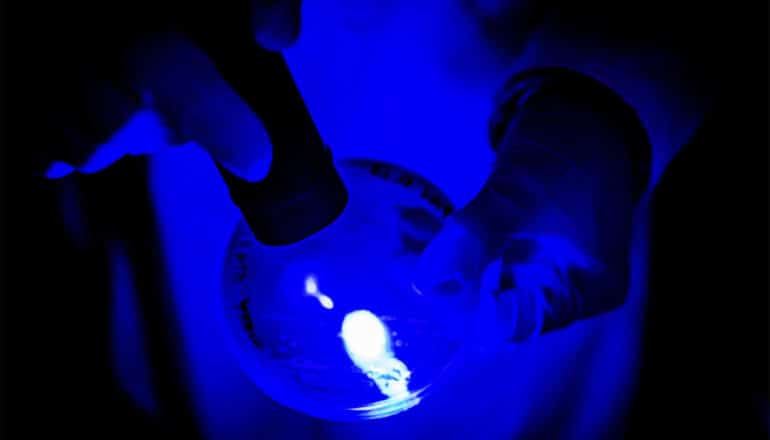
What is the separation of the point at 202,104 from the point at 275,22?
0.39 ft

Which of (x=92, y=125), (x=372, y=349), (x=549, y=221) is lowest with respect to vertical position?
(x=372, y=349)

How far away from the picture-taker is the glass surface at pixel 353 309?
681mm

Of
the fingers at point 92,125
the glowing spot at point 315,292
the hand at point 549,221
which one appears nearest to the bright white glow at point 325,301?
the glowing spot at point 315,292

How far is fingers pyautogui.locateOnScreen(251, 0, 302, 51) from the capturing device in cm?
65

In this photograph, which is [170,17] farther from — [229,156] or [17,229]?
[17,229]

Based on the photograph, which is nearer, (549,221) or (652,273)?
(549,221)

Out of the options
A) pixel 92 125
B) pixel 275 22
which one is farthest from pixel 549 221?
pixel 92 125

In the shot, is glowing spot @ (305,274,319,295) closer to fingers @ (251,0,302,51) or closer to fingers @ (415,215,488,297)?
fingers @ (415,215,488,297)

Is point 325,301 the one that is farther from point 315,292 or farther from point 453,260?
point 453,260

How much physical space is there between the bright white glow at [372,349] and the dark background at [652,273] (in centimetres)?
31

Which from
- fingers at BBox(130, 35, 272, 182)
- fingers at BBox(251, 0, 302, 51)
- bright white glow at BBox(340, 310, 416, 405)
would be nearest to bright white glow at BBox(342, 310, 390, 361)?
bright white glow at BBox(340, 310, 416, 405)

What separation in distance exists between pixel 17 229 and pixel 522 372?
2.39ft

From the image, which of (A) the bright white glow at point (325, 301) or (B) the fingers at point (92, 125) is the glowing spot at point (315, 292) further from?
(B) the fingers at point (92, 125)

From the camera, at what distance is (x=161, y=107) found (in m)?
0.68
